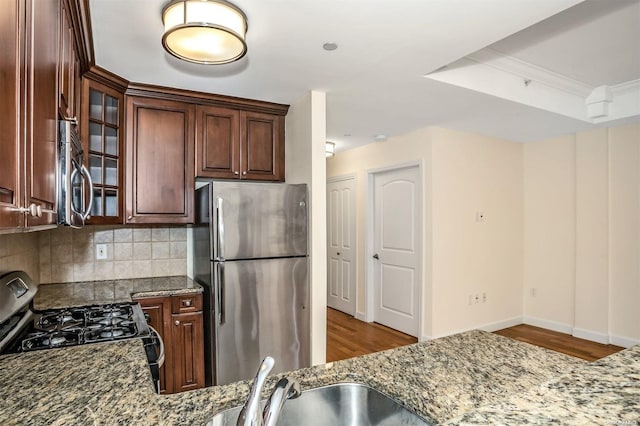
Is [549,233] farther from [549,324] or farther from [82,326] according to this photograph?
[82,326]

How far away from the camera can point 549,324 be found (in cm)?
457

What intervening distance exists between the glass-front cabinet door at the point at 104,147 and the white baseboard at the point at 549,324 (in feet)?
15.8

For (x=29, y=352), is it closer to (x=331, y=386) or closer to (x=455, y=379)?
(x=331, y=386)

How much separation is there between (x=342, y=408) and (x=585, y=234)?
4.29m

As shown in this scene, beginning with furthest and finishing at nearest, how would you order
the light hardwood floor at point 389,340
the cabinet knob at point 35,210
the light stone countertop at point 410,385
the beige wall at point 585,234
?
the beige wall at point 585,234 → the light hardwood floor at point 389,340 → the cabinet knob at point 35,210 → the light stone countertop at point 410,385

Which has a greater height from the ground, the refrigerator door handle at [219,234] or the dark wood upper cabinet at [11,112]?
the dark wood upper cabinet at [11,112]

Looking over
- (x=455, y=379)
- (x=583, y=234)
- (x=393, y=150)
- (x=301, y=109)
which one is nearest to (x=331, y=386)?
(x=455, y=379)

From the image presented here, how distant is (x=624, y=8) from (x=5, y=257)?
3.74m

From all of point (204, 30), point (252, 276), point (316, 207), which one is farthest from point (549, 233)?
point (204, 30)

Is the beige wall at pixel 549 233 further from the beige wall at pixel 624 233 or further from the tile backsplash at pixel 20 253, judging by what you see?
the tile backsplash at pixel 20 253

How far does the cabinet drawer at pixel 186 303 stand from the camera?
2.66 meters

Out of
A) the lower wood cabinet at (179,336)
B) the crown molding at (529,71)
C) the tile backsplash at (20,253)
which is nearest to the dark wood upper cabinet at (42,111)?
the tile backsplash at (20,253)

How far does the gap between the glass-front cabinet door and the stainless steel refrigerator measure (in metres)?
0.60

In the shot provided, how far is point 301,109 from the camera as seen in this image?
9.96 feet
